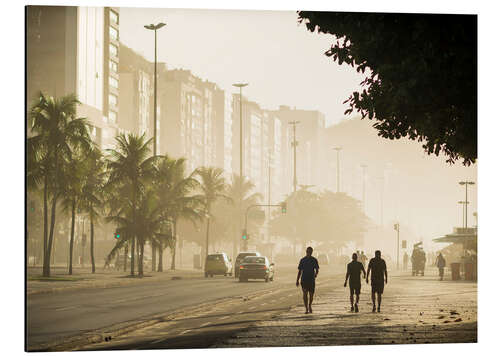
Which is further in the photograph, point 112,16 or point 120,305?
point 112,16

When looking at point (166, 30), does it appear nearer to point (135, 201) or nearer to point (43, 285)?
point (43, 285)

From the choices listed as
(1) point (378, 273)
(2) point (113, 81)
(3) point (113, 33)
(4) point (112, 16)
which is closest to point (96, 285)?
(1) point (378, 273)

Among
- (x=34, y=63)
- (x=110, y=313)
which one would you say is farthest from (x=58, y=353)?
(x=34, y=63)

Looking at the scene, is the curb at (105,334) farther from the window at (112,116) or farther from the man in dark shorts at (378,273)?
the window at (112,116)

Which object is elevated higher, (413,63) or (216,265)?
(413,63)

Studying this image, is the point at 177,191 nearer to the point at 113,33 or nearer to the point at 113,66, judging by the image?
the point at 113,66

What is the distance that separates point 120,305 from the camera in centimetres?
Result: 3272

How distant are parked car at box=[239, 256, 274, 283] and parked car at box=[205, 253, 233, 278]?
795cm

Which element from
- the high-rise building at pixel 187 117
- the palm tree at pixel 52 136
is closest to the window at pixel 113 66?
the high-rise building at pixel 187 117

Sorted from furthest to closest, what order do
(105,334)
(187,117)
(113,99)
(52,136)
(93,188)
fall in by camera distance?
(187,117)
(113,99)
(93,188)
(52,136)
(105,334)

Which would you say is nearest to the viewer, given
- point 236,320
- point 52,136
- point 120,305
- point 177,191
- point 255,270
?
point 236,320

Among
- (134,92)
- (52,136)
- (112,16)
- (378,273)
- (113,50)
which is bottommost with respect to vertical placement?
(378,273)

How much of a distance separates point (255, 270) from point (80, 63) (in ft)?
183

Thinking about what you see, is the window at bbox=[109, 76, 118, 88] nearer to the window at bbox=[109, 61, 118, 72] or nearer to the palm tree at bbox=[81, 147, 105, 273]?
the window at bbox=[109, 61, 118, 72]
